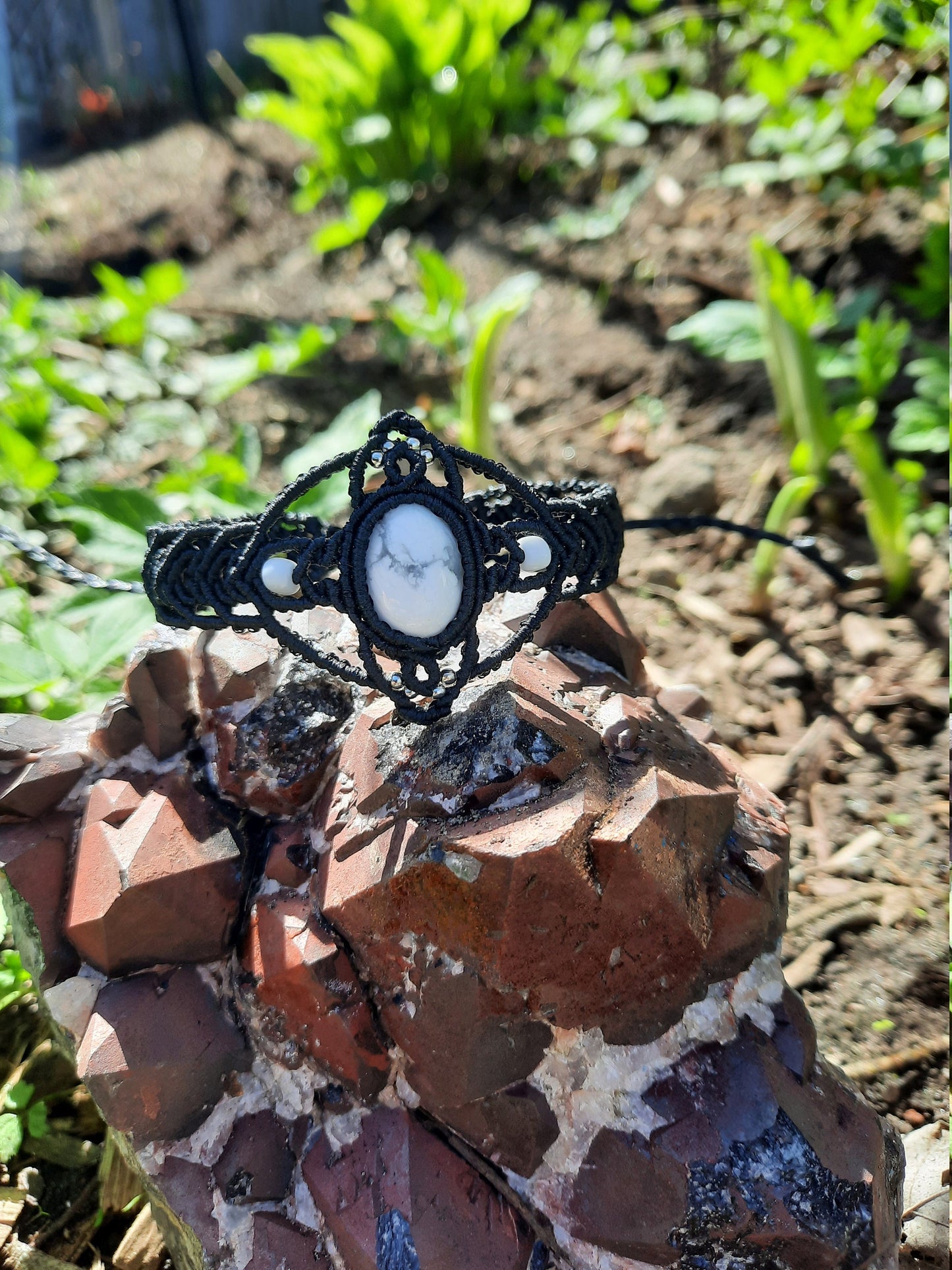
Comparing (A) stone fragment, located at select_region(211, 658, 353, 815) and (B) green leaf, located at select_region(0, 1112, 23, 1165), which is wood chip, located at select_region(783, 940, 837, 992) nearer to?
(A) stone fragment, located at select_region(211, 658, 353, 815)

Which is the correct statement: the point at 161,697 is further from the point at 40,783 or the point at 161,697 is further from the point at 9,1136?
the point at 9,1136

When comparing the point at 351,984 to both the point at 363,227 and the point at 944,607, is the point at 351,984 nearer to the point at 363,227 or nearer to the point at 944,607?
the point at 944,607

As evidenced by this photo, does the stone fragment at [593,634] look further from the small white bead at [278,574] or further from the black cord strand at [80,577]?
the black cord strand at [80,577]

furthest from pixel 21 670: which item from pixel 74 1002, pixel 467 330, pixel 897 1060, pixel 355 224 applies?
pixel 355 224

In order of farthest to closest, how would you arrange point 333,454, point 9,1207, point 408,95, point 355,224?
point 408,95, point 355,224, point 333,454, point 9,1207

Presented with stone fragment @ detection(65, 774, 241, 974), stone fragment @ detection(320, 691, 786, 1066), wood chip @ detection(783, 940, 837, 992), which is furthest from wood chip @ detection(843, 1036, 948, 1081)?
stone fragment @ detection(65, 774, 241, 974)

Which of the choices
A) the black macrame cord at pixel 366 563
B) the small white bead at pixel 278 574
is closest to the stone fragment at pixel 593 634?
the black macrame cord at pixel 366 563

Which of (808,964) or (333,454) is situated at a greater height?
(333,454)

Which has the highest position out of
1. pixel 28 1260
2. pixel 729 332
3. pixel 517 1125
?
pixel 729 332
